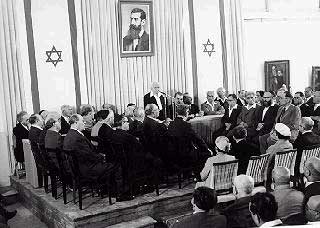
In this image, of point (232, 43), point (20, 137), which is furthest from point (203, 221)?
point (232, 43)

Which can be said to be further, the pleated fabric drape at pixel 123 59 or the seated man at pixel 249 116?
the pleated fabric drape at pixel 123 59

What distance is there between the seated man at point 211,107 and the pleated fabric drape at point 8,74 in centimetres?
449

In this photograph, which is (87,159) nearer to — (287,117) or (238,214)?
(238,214)

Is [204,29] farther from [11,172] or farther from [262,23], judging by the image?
[11,172]

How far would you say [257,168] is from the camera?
20.2 ft

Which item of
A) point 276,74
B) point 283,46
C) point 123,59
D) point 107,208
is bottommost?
point 107,208

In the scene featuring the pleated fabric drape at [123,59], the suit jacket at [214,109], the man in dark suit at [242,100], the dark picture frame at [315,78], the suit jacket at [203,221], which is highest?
the pleated fabric drape at [123,59]

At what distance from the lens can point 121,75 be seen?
38.1 feet

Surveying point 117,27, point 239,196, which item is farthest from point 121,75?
point 239,196

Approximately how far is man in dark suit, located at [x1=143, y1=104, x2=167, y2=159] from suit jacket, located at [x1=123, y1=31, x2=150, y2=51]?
4319mm

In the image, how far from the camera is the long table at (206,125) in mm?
9125

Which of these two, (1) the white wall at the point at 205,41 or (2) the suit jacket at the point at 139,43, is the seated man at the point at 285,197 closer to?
(2) the suit jacket at the point at 139,43

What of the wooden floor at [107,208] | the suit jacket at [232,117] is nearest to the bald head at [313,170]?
the wooden floor at [107,208]

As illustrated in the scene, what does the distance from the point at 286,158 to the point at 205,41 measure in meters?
7.26
